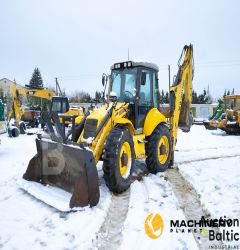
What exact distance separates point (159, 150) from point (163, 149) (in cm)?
14

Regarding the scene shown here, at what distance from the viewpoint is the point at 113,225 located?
160 inches

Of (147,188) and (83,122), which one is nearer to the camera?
(147,188)

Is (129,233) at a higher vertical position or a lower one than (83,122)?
lower

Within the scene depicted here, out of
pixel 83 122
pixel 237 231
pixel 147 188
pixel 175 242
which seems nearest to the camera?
pixel 175 242

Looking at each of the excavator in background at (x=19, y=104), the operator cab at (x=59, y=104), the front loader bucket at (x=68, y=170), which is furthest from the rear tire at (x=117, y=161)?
the operator cab at (x=59, y=104)

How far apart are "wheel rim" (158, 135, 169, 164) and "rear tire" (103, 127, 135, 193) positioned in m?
1.54

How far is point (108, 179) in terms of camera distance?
5.11 meters

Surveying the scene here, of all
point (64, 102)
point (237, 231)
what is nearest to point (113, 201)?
point (237, 231)

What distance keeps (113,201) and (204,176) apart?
8.09 ft

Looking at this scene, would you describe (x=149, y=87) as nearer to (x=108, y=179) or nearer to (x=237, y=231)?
(x=108, y=179)

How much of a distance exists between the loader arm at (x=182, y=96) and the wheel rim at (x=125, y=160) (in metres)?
2.60

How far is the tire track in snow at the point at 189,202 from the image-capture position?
362cm

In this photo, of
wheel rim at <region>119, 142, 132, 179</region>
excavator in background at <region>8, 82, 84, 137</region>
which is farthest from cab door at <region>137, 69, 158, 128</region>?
excavator in background at <region>8, 82, 84, 137</region>

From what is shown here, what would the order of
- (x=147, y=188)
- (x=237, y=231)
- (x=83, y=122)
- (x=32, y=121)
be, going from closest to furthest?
(x=237, y=231) < (x=147, y=188) < (x=83, y=122) < (x=32, y=121)
